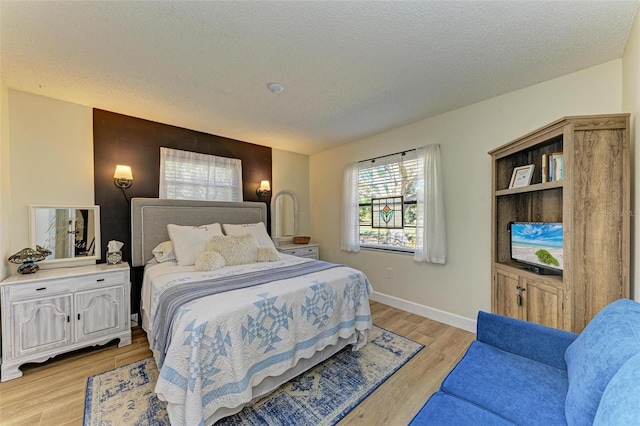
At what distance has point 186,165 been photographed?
11.2ft

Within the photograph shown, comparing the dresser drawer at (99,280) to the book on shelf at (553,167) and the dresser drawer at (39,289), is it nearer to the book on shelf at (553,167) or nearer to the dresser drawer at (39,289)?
the dresser drawer at (39,289)

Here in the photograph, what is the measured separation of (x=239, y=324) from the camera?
156 centimetres

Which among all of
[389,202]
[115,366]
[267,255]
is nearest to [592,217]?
[389,202]

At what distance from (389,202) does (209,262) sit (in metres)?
2.52

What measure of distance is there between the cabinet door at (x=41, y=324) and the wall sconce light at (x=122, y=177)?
4.18 feet

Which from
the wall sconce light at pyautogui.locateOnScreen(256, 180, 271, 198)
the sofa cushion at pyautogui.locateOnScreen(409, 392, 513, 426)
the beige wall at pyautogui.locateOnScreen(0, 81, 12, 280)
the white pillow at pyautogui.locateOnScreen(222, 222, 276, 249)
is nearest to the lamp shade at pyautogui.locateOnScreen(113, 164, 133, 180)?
the beige wall at pyautogui.locateOnScreen(0, 81, 12, 280)

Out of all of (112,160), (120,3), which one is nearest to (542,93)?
(120,3)

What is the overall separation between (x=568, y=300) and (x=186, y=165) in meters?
4.11

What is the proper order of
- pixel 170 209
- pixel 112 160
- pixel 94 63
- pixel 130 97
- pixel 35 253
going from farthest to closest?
pixel 170 209 < pixel 112 160 < pixel 130 97 < pixel 35 253 < pixel 94 63

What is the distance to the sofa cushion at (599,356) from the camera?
2.89ft

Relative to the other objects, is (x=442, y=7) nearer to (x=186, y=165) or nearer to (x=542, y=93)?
(x=542, y=93)

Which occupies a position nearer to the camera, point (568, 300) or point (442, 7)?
point (442, 7)

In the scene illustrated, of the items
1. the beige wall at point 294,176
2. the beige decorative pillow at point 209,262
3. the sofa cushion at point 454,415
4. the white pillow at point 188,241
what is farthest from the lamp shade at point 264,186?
the sofa cushion at point 454,415

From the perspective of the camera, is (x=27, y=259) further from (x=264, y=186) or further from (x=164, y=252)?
(x=264, y=186)
